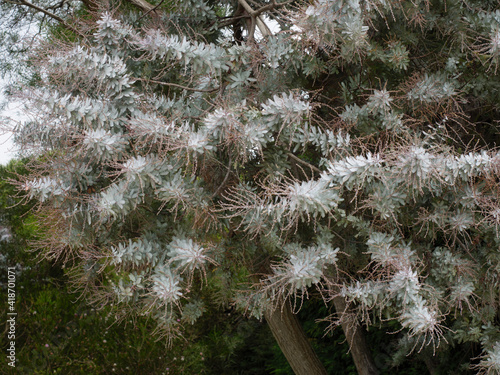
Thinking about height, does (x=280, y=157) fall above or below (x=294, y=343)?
above

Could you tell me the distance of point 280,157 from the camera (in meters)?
2.60

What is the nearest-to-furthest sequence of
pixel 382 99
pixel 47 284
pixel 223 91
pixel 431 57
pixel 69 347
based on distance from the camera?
pixel 382 99 → pixel 223 91 → pixel 431 57 → pixel 69 347 → pixel 47 284

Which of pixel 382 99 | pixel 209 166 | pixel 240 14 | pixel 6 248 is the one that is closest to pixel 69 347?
pixel 6 248

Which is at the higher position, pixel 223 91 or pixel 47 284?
pixel 223 91

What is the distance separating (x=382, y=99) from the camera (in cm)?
246

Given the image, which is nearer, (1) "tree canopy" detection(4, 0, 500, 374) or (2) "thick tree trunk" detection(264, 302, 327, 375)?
(1) "tree canopy" detection(4, 0, 500, 374)

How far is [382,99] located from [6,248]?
4014 millimetres

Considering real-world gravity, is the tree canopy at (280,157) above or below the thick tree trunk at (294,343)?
above

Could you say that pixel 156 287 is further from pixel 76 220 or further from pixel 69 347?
pixel 69 347

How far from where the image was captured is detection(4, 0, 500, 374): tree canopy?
2186mm

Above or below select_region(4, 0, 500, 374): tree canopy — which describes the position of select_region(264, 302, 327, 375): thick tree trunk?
below

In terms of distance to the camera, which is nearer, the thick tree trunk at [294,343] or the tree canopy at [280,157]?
the tree canopy at [280,157]

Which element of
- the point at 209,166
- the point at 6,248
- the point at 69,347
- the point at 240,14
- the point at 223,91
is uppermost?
the point at 240,14

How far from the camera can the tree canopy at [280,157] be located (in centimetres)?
219
